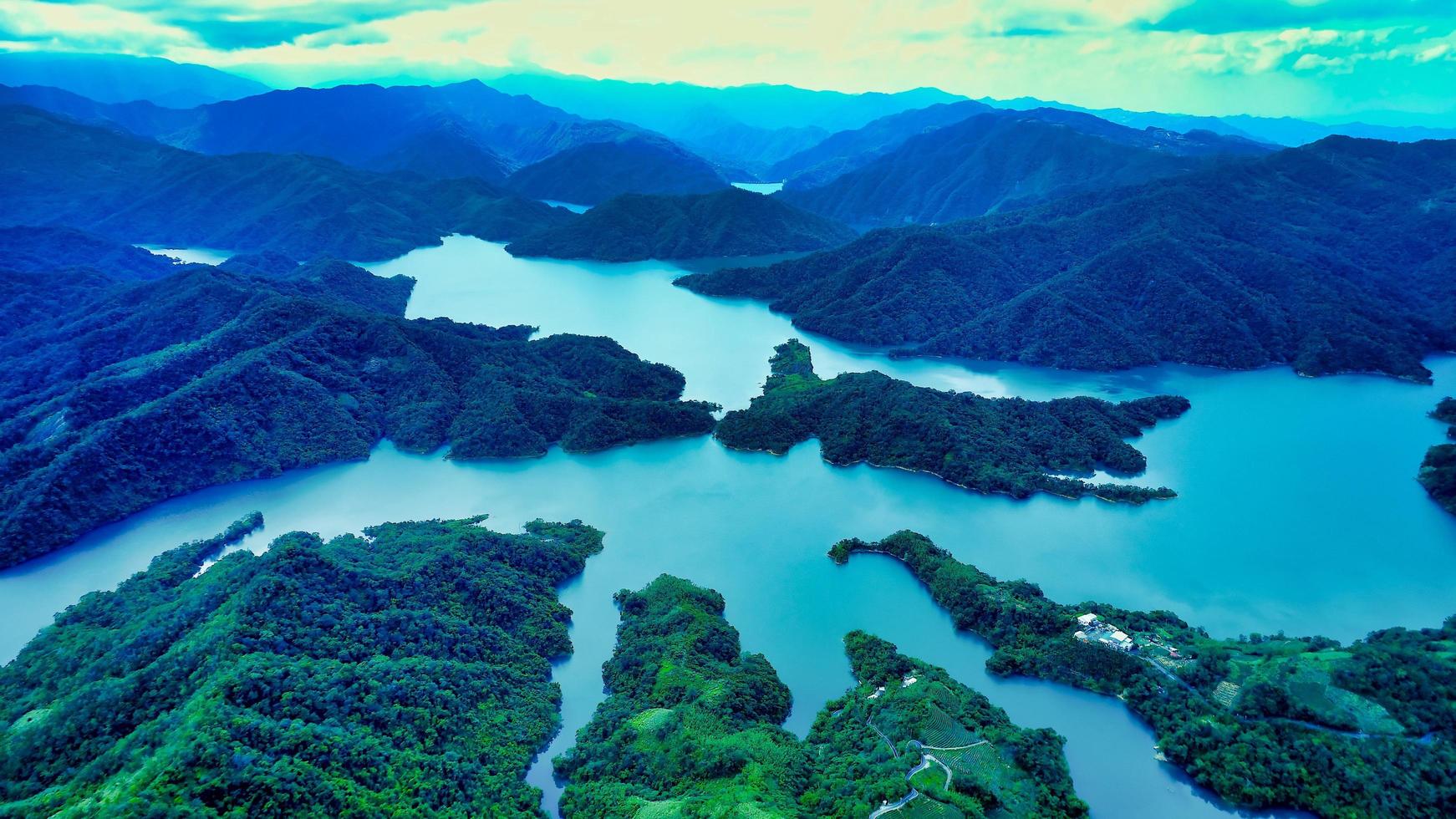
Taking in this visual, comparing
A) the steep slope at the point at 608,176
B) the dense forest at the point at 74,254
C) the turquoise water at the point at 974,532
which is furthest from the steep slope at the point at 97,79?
the turquoise water at the point at 974,532

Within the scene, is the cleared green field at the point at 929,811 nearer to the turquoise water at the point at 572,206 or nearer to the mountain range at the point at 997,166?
the mountain range at the point at 997,166

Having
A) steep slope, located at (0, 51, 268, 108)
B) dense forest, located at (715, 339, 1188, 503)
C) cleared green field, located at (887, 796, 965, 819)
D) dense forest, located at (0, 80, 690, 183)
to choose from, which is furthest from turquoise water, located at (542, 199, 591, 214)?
steep slope, located at (0, 51, 268, 108)

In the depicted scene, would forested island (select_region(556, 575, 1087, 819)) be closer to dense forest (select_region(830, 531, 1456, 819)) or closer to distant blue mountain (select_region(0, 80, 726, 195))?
dense forest (select_region(830, 531, 1456, 819))

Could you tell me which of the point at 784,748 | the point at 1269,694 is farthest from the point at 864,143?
the point at 784,748

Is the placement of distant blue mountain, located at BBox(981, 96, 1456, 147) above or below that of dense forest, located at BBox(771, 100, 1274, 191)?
above

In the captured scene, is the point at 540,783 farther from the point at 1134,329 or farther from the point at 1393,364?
the point at 1393,364

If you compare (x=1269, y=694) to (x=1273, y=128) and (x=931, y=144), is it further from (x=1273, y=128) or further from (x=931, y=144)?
(x=1273, y=128)
